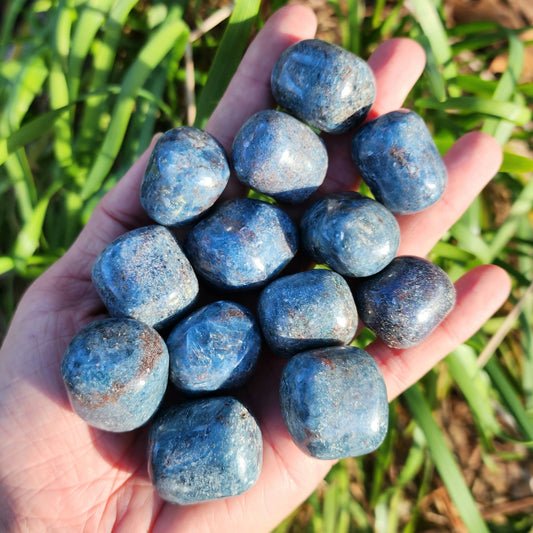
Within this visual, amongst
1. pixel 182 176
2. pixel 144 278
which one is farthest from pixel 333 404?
pixel 182 176

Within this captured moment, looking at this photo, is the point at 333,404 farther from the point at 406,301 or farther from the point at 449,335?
the point at 449,335

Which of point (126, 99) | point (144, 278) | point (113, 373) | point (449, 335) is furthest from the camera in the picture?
point (126, 99)

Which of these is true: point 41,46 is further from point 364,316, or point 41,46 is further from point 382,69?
point 364,316

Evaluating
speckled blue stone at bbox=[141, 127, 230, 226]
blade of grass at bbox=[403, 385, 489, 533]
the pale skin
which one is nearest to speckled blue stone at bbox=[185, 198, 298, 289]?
speckled blue stone at bbox=[141, 127, 230, 226]

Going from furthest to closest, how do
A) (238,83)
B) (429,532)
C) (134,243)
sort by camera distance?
(429,532)
(238,83)
(134,243)

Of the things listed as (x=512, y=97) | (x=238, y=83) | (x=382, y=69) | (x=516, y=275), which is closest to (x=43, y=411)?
(x=238, y=83)
